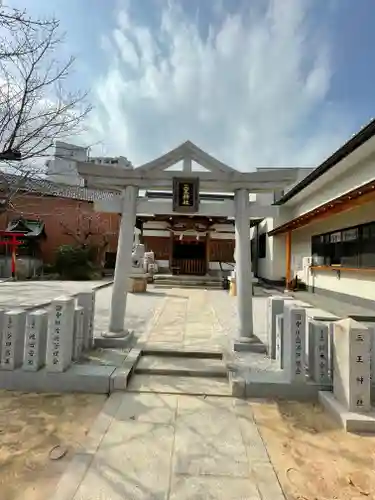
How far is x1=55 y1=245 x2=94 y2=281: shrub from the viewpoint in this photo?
19656 millimetres

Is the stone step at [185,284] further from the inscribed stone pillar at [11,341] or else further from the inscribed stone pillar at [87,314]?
the inscribed stone pillar at [11,341]

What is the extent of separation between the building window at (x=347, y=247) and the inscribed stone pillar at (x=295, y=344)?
5.98 metres

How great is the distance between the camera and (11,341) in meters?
4.17

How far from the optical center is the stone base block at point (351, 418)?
3.15 meters

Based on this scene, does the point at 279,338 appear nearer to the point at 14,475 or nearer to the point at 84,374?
the point at 84,374

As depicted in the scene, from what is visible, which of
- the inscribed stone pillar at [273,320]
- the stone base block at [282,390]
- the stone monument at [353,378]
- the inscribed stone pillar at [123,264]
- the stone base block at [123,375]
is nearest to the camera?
the stone monument at [353,378]

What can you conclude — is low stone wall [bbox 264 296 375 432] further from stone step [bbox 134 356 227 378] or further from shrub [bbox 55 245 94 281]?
shrub [bbox 55 245 94 281]

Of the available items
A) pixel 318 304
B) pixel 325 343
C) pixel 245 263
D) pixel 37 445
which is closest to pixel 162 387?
pixel 37 445

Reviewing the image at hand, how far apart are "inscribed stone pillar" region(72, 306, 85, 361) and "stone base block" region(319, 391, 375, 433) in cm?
364

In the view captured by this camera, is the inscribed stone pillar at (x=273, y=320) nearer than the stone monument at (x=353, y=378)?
No

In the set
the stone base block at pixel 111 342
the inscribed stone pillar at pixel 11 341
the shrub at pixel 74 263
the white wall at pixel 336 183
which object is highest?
the white wall at pixel 336 183

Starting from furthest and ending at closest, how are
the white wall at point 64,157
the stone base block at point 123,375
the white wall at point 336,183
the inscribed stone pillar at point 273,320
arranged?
the white wall at point 336,183, the white wall at point 64,157, the inscribed stone pillar at point 273,320, the stone base block at point 123,375

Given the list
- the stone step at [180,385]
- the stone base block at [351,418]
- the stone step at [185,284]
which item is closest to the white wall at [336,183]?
the stone step at [185,284]

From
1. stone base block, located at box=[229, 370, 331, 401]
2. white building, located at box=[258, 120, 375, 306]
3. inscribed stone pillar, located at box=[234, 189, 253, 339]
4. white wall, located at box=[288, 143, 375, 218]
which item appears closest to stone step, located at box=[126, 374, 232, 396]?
stone base block, located at box=[229, 370, 331, 401]
